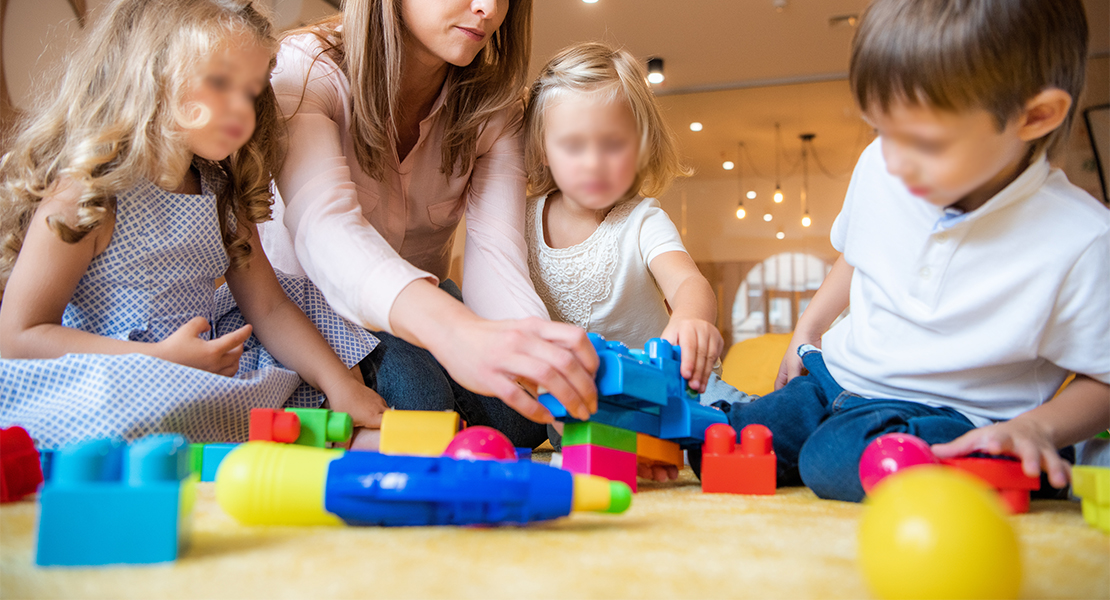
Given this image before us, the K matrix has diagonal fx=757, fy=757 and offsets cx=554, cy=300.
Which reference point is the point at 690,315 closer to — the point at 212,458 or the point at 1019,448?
the point at 1019,448

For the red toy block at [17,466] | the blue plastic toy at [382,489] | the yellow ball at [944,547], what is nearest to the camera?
A: the yellow ball at [944,547]

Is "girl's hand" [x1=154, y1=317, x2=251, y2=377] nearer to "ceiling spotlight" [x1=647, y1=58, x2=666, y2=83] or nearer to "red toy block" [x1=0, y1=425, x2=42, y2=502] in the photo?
"red toy block" [x1=0, y1=425, x2=42, y2=502]

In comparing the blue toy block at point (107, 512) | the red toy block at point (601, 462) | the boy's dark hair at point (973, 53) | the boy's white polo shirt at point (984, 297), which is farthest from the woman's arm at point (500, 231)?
the blue toy block at point (107, 512)

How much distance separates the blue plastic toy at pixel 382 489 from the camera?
46 centimetres

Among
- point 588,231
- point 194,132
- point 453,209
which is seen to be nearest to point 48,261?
point 194,132

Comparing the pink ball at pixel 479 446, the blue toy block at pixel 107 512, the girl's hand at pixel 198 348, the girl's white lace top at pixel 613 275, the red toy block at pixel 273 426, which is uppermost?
the girl's white lace top at pixel 613 275

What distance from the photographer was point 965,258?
29.8 inches

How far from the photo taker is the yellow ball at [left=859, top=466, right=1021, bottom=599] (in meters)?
0.33

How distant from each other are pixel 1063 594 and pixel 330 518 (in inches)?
16.1

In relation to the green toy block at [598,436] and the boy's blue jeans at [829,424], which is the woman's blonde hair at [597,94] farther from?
the green toy block at [598,436]

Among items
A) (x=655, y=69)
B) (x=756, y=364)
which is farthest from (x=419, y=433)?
(x=655, y=69)

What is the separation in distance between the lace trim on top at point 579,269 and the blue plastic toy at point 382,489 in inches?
29.1

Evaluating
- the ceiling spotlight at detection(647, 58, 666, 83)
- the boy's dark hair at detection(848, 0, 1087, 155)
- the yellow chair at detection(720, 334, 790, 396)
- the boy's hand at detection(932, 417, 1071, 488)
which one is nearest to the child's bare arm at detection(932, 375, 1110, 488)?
the boy's hand at detection(932, 417, 1071, 488)

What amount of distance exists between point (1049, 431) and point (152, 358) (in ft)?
2.94
